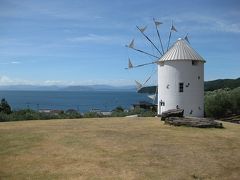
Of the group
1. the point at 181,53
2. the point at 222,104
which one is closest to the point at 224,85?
the point at 222,104

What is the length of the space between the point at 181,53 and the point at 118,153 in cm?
1887

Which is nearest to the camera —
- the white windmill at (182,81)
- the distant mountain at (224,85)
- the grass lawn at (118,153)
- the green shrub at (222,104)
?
the grass lawn at (118,153)

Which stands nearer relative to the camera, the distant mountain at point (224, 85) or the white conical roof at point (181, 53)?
the white conical roof at point (181, 53)

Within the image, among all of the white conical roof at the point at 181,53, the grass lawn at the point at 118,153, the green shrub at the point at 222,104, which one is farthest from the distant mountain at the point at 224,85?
the grass lawn at the point at 118,153

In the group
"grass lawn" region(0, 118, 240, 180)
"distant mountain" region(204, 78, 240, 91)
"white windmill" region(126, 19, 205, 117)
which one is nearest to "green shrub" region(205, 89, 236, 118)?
"white windmill" region(126, 19, 205, 117)

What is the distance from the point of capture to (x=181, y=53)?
113 feet

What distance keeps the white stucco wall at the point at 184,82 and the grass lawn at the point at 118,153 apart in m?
9.26

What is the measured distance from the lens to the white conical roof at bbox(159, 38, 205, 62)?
112 feet

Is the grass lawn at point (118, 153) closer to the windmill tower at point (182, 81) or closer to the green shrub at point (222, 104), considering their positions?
the windmill tower at point (182, 81)

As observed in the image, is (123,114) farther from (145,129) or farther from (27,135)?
(27,135)

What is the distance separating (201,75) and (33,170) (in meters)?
23.1

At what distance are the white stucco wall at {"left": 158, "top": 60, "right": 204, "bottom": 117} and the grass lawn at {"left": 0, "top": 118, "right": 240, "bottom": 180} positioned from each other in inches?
365

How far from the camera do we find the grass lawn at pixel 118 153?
48.1 ft

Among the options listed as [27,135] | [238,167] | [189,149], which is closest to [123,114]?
[27,135]
